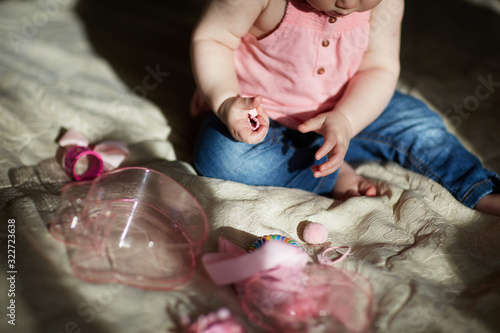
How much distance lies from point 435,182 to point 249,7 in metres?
0.47

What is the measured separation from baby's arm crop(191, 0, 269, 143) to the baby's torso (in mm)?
38

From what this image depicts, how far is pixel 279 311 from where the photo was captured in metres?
0.55

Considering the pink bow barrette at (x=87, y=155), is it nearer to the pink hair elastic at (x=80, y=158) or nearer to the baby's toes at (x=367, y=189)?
the pink hair elastic at (x=80, y=158)

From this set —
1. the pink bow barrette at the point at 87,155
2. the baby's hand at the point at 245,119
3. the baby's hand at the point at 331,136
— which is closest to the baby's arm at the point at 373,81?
the baby's hand at the point at 331,136

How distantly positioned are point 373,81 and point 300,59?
0.16 m

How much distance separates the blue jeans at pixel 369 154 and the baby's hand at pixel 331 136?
0.39 feet

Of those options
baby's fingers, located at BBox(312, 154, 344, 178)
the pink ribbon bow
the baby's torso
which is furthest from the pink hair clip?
the baby's torso

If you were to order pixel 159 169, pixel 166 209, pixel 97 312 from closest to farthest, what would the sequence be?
pixel 97 312, pixel 166 209, pixel 159 169

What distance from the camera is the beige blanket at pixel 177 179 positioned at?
562 mm

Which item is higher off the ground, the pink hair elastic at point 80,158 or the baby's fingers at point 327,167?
the baby's fingers at point 327,167

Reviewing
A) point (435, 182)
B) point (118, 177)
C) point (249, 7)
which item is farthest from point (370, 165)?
point (118, 177)

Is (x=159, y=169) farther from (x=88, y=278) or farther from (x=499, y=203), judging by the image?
(x=499, y=203)

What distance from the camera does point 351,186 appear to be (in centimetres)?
86

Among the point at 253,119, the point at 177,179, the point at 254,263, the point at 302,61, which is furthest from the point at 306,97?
the point at 254,263
